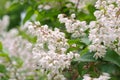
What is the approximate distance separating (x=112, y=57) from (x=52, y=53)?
30 cm

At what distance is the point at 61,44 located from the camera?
6.55ft

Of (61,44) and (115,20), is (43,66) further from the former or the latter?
(115,20)

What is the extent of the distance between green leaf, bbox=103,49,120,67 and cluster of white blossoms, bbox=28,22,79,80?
0.15 m

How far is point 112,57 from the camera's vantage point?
1.95 metres

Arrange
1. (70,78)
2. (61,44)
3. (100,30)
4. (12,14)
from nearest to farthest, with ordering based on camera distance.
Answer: (100,30) → (61,44) → (70,78) → (12,14)

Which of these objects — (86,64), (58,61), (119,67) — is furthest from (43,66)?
Result: (119,67)

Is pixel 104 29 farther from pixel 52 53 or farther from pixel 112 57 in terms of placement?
pixel 52 53

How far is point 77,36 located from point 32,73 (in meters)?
1.26

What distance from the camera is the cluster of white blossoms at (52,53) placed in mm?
1881

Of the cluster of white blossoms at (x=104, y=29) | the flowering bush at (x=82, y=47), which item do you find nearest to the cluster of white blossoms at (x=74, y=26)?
the flowering bush at (x=82, y=47)

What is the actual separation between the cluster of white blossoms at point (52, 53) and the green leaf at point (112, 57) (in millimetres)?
154

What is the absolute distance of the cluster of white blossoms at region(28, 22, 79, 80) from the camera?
188 centimetres

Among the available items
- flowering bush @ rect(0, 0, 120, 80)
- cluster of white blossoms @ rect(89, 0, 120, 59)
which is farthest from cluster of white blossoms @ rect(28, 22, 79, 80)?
cluster of white blossoms @ rect(89, 0, 120, 59)

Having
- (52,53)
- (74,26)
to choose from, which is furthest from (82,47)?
(52,53)
